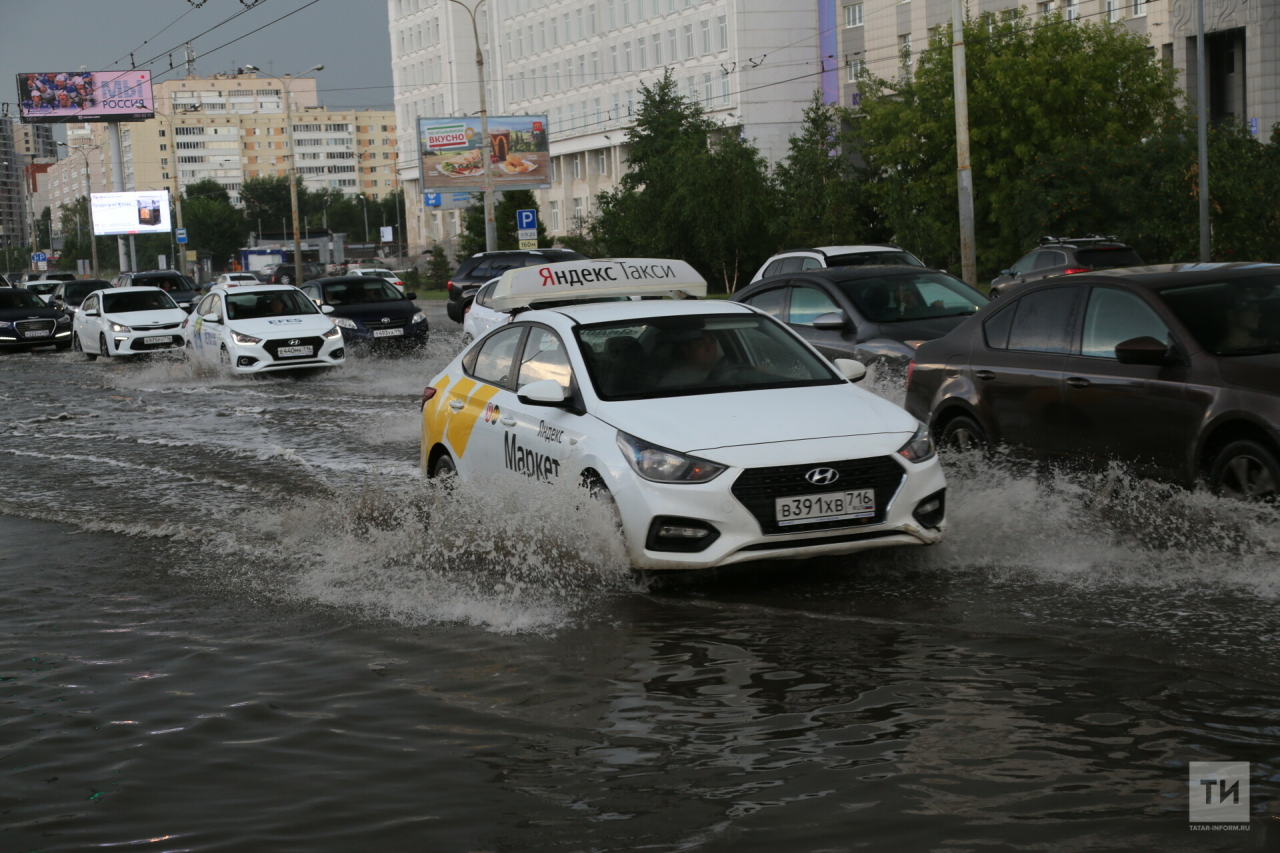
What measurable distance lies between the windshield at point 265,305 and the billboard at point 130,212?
8219cm

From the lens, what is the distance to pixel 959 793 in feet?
14.4

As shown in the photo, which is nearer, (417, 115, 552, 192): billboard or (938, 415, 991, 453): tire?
(938, 415, 991, 453): tire

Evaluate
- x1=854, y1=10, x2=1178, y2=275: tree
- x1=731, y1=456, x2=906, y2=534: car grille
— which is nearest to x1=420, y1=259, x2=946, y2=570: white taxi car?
x1=731, y1=456, x2=906, y2=534: car grille

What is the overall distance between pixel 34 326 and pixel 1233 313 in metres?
34.1

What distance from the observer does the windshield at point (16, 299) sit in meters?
38.3

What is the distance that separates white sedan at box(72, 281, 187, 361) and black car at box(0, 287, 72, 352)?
484 cm

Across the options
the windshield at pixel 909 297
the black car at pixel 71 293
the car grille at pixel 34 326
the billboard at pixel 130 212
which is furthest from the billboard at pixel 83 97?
the windshield at pixel 909 297

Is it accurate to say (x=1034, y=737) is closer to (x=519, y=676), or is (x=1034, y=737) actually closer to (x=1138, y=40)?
(x=519, y=676)

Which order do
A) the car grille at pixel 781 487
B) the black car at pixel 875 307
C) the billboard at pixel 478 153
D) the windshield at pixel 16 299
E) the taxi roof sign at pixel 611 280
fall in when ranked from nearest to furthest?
the car grille at pixel 781 487, the taxi roof sign at pixel 611 280, the black car at pixel 875 307, the windshield at pixel 16 299, the billboard at pixel 478 153

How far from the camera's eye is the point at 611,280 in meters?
A: 13.3

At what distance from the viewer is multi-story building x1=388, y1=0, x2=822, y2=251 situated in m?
81.1

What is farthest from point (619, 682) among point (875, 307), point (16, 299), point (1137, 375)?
point (16, 299)

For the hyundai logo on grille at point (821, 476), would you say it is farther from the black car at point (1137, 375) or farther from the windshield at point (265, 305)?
the windshield at point (265, 305)

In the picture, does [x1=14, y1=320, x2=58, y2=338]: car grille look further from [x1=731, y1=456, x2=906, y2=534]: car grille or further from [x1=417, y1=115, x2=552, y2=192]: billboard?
[x1=417, y1=115, x2=552, y2=192]: billboard
